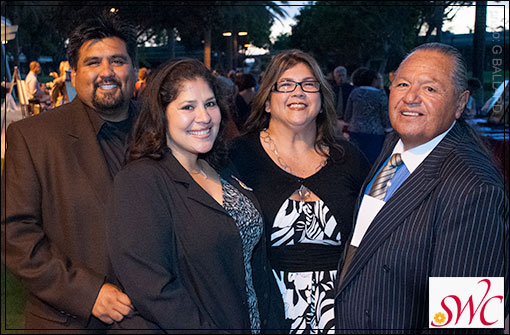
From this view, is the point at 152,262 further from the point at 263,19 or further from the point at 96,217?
the point at 263,19

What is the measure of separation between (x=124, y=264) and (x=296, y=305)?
3.53 ft

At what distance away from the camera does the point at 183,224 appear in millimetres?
1955

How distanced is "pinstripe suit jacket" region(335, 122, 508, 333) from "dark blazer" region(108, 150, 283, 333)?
19.9 inches

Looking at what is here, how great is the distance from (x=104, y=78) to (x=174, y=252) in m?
1.04

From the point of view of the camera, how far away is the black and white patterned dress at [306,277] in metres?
2.62

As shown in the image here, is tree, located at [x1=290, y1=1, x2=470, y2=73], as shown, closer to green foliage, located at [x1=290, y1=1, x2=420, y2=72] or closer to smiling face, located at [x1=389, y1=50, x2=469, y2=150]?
green foliage, located at [x1=290, y1=1, x2=420, y2=72]

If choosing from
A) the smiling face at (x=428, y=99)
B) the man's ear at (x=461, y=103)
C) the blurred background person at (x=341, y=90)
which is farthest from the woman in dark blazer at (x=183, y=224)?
the blurred background person at (x=341, y=90)

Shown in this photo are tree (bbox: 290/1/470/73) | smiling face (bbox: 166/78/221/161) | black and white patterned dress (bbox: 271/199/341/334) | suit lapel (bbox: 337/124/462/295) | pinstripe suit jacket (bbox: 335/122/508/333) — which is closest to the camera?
pinstripe suit jacket (bbox: 335/122/508/333)

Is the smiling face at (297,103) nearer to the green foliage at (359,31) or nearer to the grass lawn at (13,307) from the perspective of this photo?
the grass lawn at (13,307)

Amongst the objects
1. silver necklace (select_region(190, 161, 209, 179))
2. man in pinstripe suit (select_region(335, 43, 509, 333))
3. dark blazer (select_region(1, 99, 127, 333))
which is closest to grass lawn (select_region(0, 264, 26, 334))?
dark blazer (select_region(1, 99, 127, 333))

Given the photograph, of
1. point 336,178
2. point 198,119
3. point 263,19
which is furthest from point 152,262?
point 263,19

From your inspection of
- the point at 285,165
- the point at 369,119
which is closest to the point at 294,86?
the point at 285,165

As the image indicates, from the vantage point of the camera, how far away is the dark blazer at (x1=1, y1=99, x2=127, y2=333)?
210 cm

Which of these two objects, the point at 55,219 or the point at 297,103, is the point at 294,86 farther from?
the point at 55,219
